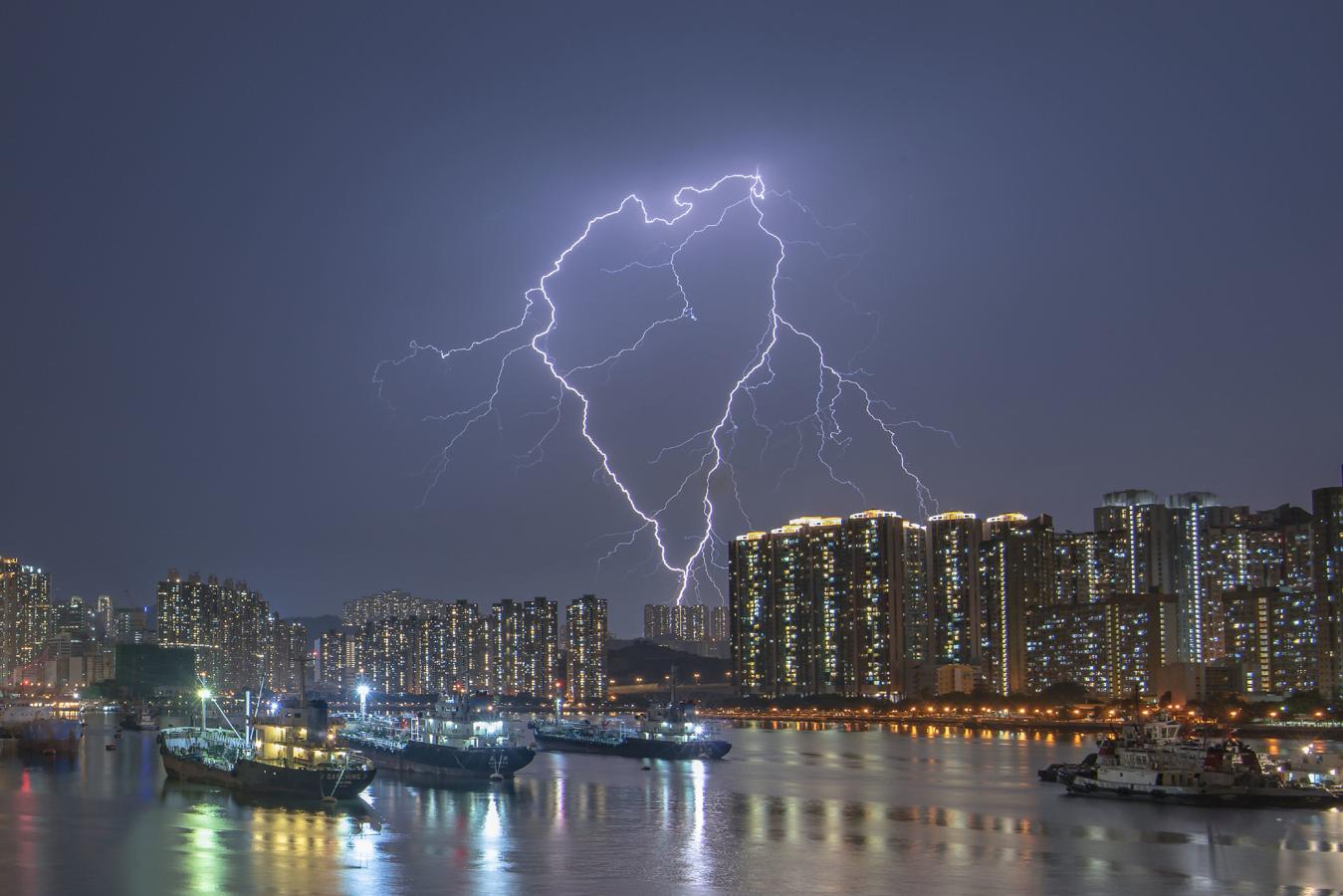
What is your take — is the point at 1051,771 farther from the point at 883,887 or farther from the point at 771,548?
the point at 771,548

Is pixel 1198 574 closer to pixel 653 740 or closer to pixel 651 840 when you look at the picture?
pixel 653 740

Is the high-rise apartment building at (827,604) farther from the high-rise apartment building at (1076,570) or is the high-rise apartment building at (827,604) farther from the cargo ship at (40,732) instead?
the cargo ship at (40,732)

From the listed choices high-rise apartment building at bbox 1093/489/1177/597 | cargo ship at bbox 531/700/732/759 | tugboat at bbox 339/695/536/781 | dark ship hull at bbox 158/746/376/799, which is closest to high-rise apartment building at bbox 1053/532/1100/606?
high-rise apartment building at bbox 1093/489/1177/597

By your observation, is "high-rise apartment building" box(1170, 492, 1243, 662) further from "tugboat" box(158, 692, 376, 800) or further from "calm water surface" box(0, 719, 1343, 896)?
"tugboat" box(158, 692, 376, 800)

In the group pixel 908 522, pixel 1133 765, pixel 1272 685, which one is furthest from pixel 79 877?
pixel 908 522

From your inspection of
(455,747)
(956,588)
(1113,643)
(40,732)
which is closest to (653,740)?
(455,747)

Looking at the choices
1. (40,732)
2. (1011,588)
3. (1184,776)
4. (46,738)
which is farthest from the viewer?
(1011,588)
